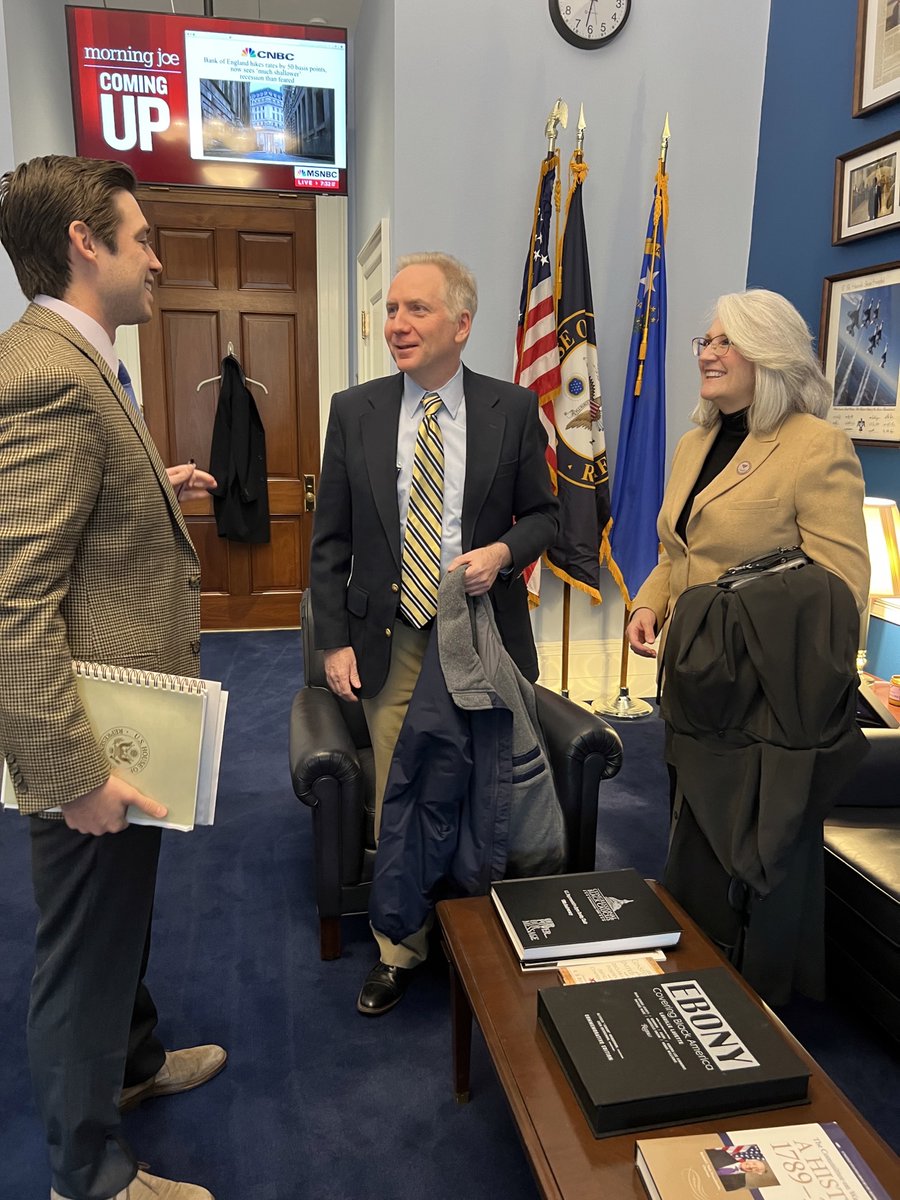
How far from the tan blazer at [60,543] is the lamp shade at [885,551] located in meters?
2.17

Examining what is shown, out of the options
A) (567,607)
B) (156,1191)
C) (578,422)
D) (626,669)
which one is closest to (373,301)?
(578,422)

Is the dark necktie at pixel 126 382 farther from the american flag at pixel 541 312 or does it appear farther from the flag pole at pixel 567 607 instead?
the flag pole at pixel 567 607

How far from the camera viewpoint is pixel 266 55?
3.14 meters

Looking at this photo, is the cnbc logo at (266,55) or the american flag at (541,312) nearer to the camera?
the cnbc logo at (266,55)

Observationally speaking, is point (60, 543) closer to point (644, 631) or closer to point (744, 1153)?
point (744, 1153)

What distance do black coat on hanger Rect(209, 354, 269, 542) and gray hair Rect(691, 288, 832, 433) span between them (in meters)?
3.63

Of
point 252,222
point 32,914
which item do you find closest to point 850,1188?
point 32,914

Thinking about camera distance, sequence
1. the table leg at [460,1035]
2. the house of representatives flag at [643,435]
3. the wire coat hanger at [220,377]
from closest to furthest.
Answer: the table leg at [460,1035], the house of representatives flag at [643,435], the wire coat hanger at [220,377]

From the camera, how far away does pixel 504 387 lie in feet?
6.40

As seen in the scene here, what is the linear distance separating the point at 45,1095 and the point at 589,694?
10.0 feet

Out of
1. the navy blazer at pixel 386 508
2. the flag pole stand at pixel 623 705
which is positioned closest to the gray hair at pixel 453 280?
the navy blazer at pixel 386 508

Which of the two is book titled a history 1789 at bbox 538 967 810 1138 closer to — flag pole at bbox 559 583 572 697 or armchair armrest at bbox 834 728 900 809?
armchair armrest at bbox 834 728 900 809

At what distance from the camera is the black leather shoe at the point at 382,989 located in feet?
6.20

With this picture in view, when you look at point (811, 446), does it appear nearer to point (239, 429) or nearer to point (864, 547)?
point (864, 547)
